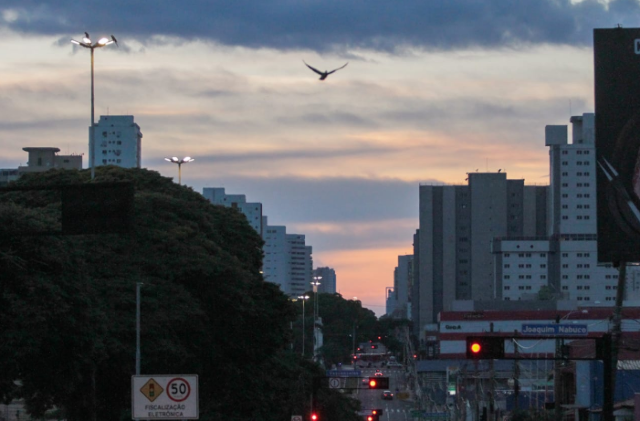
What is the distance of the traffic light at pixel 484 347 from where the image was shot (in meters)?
28.4

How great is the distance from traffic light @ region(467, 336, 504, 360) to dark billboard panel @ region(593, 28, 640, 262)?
3541 millimetres

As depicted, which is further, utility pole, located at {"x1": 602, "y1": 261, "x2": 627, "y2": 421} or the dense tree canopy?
the dense tree canopy

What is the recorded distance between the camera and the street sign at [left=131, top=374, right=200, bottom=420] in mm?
18391

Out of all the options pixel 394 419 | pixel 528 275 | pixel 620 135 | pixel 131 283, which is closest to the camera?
pixel 620 135

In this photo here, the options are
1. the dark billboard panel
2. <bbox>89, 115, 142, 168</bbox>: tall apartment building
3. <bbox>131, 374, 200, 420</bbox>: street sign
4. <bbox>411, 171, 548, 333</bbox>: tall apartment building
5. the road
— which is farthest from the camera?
<bbox>411, 171, 548, 333</bbox>: tall apartment building

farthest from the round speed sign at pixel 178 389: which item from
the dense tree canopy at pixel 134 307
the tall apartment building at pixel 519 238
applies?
the tall apartment building at pixel 519 238

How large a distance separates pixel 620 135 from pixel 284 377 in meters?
41.0

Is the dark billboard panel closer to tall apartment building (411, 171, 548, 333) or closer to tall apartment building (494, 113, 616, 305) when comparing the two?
tall apartment building (494, 113, 616, 305)

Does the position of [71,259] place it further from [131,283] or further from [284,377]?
[284,377]

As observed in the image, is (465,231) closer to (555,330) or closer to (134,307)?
(134,307)

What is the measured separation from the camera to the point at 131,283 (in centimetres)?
4541

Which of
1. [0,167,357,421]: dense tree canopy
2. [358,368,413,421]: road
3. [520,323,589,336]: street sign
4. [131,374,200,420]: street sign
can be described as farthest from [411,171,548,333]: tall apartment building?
[131,374,200,420]: street sign

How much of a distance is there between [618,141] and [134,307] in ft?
77.6

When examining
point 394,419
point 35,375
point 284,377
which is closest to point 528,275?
point 394,419
